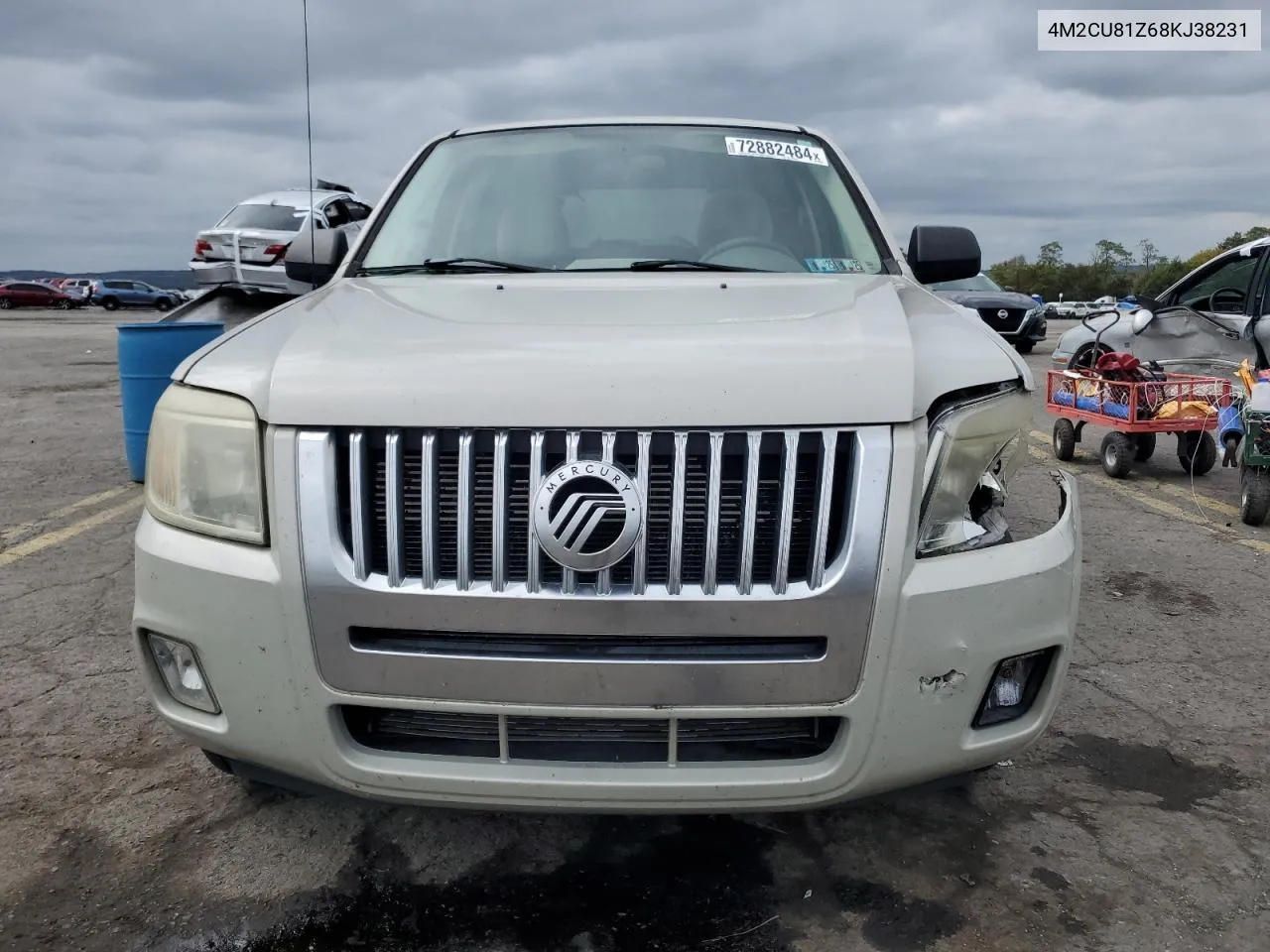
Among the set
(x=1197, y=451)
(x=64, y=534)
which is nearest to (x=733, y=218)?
(x=64, y=534)

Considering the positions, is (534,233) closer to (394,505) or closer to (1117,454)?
(394,505)

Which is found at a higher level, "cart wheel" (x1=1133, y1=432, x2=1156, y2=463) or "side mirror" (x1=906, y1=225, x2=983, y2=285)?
"side mirror" (x1=906, y1=225, x2=983, y2=285)

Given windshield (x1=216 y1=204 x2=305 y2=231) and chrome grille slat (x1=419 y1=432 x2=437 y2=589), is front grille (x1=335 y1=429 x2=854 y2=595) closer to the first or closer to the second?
chrome grille slat (x1=419 y1=432 x2=437 y2=589)

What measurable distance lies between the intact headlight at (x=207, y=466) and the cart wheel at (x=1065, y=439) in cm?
710

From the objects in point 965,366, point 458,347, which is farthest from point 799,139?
point 458,347

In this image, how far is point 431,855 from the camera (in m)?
2.40

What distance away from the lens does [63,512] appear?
19.0 feet

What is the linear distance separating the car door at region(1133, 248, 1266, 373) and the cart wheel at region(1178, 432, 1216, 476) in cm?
73

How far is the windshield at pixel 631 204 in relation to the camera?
3.15 m

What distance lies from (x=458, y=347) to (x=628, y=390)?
1.24ft

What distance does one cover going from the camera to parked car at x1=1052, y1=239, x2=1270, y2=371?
7766 mm

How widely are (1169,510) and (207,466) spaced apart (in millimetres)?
5730

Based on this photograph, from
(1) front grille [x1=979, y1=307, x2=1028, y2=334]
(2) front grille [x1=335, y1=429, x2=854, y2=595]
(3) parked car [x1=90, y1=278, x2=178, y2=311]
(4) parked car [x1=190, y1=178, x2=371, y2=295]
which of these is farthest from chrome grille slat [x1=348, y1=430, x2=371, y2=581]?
(3) parked car [x1=90, y1=278, x2=178, y2=311]

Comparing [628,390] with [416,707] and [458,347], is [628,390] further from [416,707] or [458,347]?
[416,707]
